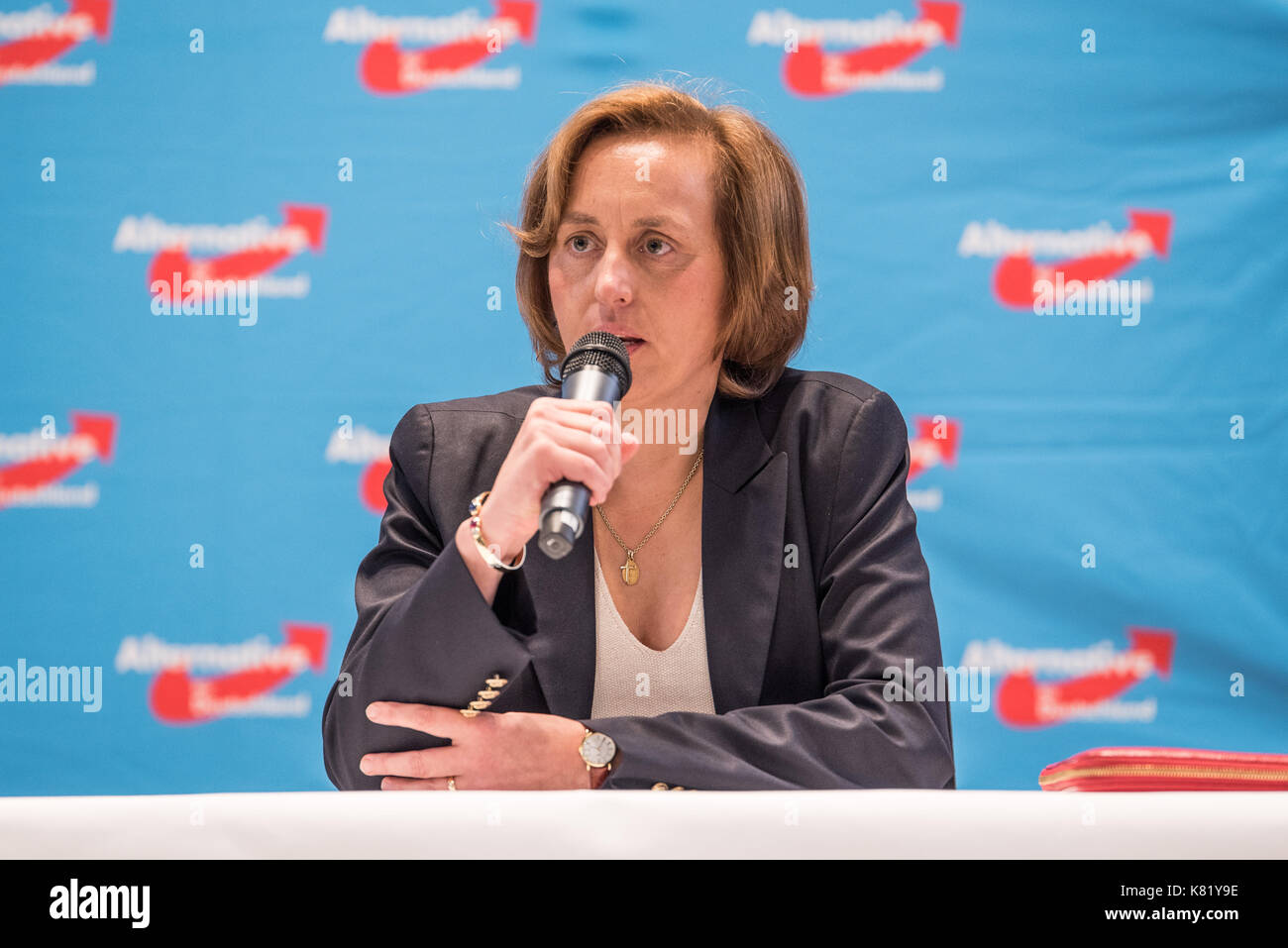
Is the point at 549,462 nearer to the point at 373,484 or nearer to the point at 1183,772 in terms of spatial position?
the point at 1183,772

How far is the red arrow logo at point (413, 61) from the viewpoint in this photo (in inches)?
126

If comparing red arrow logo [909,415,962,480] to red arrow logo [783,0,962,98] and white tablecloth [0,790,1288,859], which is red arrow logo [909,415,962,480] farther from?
white tablecloth [0,790,1288,859]

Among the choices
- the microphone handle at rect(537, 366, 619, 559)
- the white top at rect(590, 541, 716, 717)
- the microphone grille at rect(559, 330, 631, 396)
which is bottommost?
the white top at rect(590, 541, 716, 717)

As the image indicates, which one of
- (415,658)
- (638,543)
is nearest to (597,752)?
(415,658)

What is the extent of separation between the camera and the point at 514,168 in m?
3.23

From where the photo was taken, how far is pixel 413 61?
10.5 ft

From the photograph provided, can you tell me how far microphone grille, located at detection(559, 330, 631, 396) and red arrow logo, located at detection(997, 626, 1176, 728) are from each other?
1930mm

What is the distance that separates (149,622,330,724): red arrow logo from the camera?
3.05 m

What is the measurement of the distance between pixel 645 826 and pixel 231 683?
2.49 m

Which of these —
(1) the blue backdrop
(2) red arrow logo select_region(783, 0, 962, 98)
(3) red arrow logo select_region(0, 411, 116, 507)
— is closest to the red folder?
(1) the blue backdrop

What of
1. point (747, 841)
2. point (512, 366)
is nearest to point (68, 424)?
point (512, 366)

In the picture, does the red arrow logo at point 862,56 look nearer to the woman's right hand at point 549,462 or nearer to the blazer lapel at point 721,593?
the blazer lapel at point 721,593

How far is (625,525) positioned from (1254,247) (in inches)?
84.5
